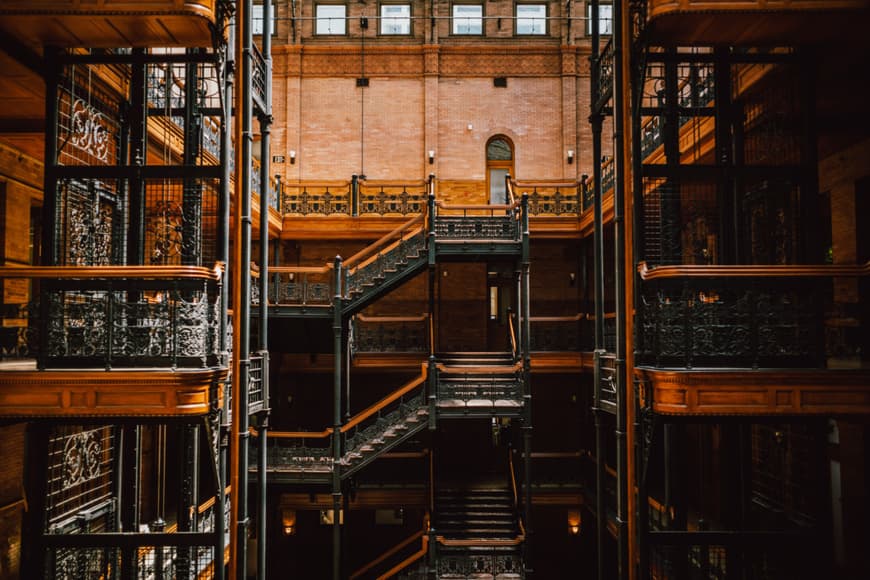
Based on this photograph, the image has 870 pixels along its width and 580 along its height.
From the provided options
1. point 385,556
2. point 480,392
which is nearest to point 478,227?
point 480,392

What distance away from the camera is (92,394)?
6.69m

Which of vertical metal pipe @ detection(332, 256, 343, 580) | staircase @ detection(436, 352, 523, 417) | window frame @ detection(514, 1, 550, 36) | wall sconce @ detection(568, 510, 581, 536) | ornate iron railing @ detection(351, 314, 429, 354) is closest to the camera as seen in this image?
vertical metal pipe @ detection(332, 256, 343, 580)

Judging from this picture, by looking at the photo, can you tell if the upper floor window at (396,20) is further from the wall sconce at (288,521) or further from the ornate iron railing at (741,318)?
the ornate iron railing at (741,318)

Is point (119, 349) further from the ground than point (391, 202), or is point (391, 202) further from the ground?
point (391, 202)

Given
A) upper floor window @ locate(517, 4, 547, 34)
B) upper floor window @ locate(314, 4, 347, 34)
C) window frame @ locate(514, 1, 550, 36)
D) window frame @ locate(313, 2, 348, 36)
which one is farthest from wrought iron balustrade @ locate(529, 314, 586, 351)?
upper floor window @ locate(314, 4, 347, 34)

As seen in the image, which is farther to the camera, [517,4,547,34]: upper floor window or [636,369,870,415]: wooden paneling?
[517,4,547,34]: upper floor window

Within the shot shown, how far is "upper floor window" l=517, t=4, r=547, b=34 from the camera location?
776 inches

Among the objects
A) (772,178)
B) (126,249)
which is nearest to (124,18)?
(126,249)

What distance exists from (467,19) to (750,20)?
45.5ft

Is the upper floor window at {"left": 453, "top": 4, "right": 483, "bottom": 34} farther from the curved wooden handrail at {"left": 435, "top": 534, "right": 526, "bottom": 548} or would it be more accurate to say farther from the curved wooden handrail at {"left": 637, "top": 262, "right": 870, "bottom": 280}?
the curved wooden handrail at {"left": 637, "top": 262, "right": 870, "bottom": 280}

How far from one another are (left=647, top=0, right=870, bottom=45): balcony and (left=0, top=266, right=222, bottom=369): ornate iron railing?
5953 mm

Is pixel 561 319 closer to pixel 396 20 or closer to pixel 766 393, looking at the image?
pixel 766 393

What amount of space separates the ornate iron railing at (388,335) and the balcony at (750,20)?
32.8 feet

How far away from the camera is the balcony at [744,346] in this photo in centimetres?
677
